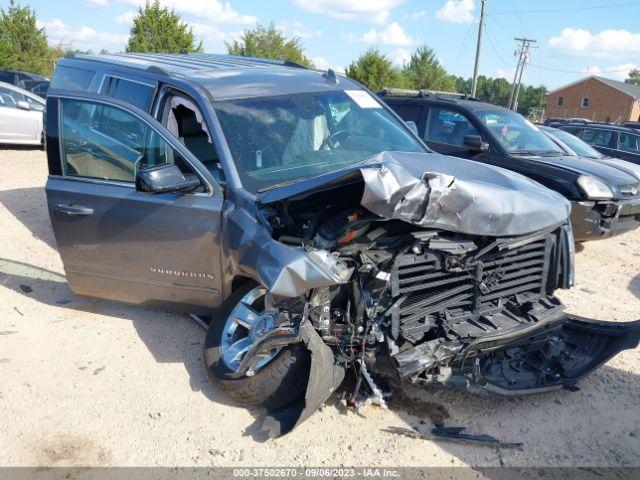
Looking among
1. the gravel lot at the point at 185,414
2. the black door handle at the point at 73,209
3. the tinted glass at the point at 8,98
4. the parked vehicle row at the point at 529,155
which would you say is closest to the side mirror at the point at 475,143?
the parked vehicle row at the point at 529,155

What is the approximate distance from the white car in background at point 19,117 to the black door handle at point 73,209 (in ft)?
33.6

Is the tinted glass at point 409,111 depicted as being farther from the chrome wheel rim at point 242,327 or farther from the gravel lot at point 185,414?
the chrome wheel rim at point 242,327

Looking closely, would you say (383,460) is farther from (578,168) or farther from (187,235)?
(578,168)

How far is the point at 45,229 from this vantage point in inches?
274

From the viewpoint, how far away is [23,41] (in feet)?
98.7

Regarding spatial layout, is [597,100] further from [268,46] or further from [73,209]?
[73,209]

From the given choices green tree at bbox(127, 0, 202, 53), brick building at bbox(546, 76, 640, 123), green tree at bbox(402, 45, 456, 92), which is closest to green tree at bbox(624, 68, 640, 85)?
brick building at bbox(546, 76, 640, 123)

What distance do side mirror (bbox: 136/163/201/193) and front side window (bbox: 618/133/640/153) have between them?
11.6 metres

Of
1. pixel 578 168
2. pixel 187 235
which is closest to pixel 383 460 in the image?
pixel 187 235

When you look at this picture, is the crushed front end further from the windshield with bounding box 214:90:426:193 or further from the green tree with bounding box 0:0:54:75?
the green tree with bounding box 0:0:54:75

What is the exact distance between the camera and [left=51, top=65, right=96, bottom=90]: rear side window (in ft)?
14.7

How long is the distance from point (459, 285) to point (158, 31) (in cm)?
2406

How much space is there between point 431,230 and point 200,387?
6.25 feet

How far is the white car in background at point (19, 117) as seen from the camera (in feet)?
40.9
